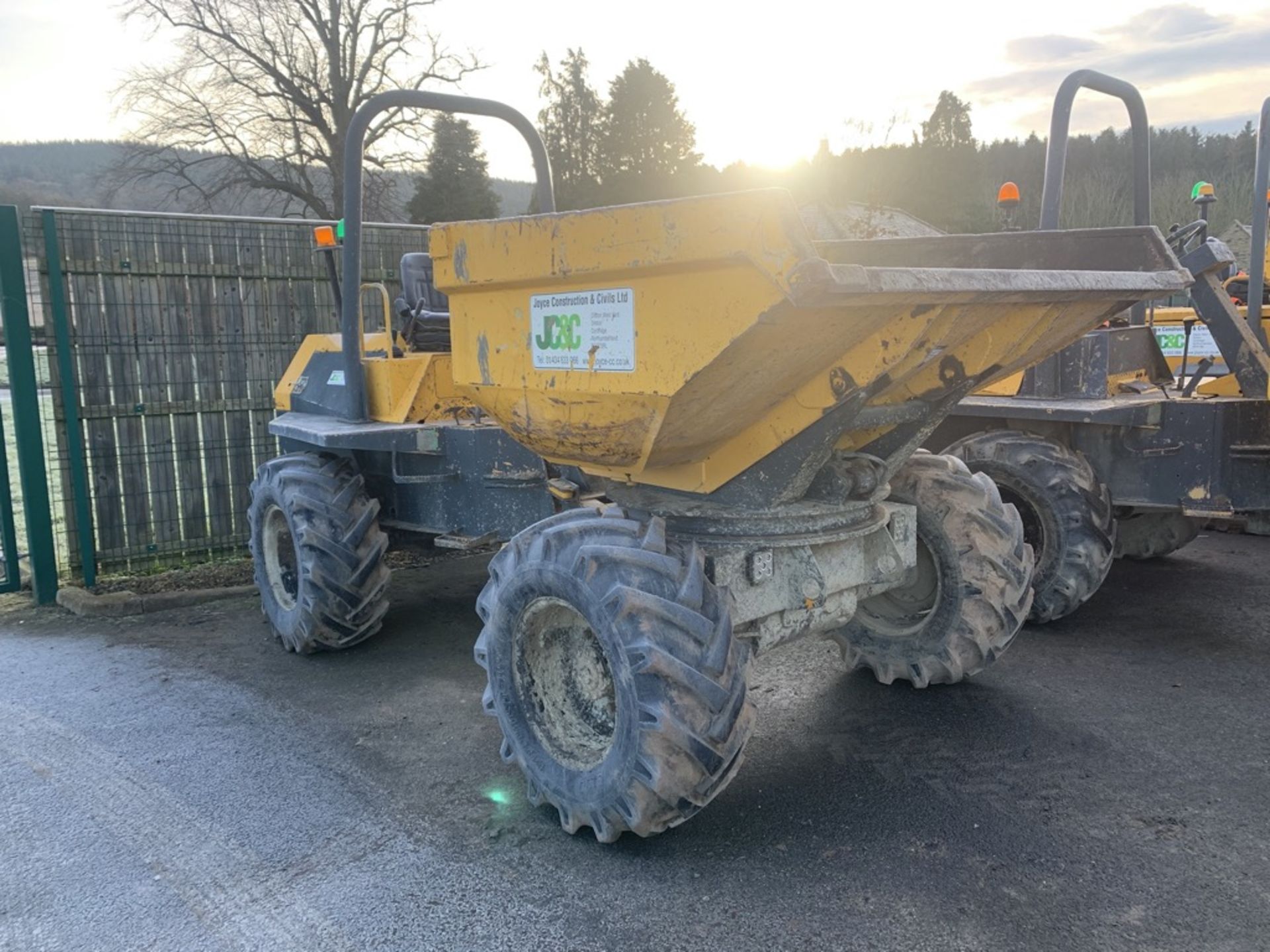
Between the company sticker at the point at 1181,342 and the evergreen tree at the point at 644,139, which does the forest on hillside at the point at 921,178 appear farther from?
the company sticker at the point at 1181,342

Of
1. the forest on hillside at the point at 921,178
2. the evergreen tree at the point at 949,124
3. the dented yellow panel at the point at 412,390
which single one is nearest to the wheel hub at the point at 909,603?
the dented yellow panel at the point at 412,390

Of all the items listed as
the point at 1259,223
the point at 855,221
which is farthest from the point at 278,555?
the point at 1259,223

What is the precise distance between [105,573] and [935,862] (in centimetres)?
567

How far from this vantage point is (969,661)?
3.99 meters

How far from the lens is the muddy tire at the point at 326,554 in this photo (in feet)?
15.7

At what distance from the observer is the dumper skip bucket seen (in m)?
2.53

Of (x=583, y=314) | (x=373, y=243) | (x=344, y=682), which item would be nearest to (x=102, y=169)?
(x=373, y=243)

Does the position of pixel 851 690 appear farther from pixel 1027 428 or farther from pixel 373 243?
pixel 373 243

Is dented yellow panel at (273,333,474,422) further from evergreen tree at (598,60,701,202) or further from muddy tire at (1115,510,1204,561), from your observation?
evergreen tree at (598,60,701,202)

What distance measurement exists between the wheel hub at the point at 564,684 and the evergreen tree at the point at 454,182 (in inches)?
922

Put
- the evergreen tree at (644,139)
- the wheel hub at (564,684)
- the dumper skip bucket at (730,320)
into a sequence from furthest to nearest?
the evergreen tree at (644,139)
the wheel hub at (564,684)
the dumper skip bucket at (730,320)

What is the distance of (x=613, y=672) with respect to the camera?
9.71 feet

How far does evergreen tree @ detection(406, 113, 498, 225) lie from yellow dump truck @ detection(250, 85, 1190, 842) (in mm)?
22462

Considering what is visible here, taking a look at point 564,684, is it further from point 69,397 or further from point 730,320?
point 69,397
